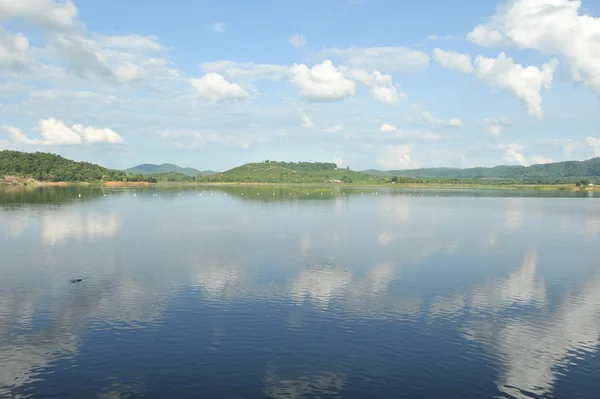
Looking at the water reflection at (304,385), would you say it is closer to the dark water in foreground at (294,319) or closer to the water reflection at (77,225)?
the dark water in foreground at (294,319)

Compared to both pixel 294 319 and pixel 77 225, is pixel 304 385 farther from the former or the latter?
pixel 77 225

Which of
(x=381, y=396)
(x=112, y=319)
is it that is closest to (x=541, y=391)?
(x=381, y=396)

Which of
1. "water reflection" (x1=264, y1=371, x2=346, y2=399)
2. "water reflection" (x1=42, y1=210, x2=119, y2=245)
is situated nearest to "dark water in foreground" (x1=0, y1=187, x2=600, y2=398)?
"water reflection" (x1=264, y1=371, x2=346, y2=399)

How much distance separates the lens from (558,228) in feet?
278

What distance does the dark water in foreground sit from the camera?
2205 cm

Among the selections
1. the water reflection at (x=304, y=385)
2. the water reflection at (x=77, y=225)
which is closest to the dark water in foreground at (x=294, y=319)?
the water reflection at (x=304, y=385)

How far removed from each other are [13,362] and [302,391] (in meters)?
14.9

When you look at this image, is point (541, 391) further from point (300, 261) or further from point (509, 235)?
point (509, 235)

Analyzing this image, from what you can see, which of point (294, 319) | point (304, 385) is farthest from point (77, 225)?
point (304, 385)

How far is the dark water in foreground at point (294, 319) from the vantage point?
22.0 meters

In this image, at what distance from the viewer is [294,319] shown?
3039 cm

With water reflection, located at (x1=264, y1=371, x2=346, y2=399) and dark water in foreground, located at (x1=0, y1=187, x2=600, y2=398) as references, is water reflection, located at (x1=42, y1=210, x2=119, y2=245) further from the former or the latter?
water reflection, located at (x1=264, y1=371, x2=346, y2=399)

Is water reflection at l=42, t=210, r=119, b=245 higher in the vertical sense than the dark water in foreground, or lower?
higher

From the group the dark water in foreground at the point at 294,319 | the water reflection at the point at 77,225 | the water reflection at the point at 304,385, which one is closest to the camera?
the water reflection at the point at 304,385
